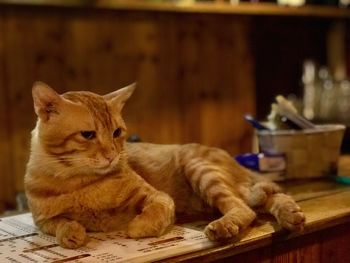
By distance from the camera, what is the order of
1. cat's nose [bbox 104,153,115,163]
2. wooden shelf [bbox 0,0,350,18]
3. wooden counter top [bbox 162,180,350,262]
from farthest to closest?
wooden shelf [bbox 0,0,350,18]
cat's nose [bbox 104,153,115,163]
wooden counter top [bbox 162,180,350,262]

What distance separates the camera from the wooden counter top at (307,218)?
109 cm

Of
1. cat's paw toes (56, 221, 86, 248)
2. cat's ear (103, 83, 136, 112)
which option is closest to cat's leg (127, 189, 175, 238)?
cat's paw toes (56, 221, 86, 248)

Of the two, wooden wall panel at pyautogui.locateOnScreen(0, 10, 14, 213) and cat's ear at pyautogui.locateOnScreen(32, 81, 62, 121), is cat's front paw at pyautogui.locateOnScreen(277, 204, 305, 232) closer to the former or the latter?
cat's ear at pyautogui.locateOnScreen(32, 81, 62, 121)

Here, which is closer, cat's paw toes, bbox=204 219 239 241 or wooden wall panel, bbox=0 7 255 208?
cat's paw toes, bbox=204 219 239 241

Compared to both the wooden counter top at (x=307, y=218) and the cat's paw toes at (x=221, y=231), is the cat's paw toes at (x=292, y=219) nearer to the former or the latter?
the wooden counter top at (x=307, y=218)

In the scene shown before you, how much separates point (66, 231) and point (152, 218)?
0.60 ft

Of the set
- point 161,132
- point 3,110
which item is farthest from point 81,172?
point 161,132

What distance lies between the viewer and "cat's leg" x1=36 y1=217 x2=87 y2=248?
1.12 m

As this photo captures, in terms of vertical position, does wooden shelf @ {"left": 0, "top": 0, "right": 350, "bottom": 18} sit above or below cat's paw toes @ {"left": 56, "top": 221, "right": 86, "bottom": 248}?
above

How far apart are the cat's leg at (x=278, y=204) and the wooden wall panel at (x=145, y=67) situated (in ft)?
5.52

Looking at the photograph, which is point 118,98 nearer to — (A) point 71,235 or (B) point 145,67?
(A) point 71,235

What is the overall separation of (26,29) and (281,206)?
74.9 inches

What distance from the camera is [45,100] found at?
3.88 feet

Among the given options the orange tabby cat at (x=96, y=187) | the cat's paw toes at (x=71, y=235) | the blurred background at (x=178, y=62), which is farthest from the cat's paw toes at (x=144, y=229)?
the blurred background at (x=178, y=62)
